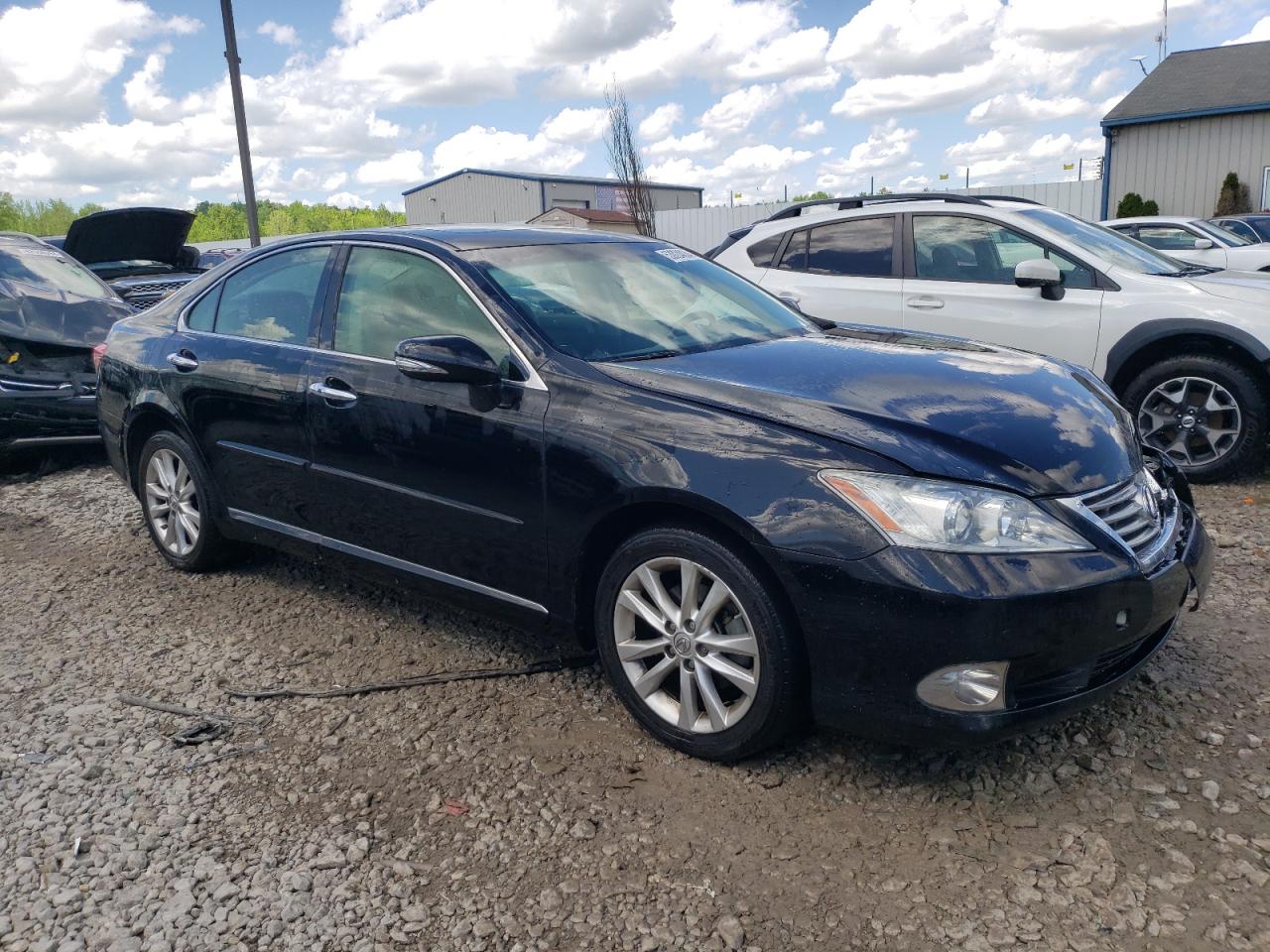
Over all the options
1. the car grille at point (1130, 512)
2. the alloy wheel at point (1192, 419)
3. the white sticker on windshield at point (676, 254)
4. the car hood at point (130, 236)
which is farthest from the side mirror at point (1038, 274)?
the car hood at point (130, 236)

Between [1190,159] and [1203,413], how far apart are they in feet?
79.7

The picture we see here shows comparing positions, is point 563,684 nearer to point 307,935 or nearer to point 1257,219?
point 307,935

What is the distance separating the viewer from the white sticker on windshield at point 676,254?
446cm

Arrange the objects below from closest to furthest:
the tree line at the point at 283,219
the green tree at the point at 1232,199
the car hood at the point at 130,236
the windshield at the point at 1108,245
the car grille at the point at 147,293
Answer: the windshield at the point at 1108,245 < the car grille at the point at 147,293 < the car hood at the point at 130,236 < the green tree at the point at 1232,199 < the tree line at the point at 283,219

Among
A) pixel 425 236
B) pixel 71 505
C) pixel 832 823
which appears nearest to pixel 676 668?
pixel 832 823

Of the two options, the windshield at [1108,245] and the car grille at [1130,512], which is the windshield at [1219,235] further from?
the car grille at [1130,512]

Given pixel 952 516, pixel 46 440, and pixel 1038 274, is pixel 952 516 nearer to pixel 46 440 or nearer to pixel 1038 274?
pixel 1038 274

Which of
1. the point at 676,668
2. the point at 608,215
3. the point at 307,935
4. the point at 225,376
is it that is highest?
the point at 608,215

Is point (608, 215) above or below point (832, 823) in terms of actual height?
above

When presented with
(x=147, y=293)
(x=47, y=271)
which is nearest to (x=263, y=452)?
(x=47, y=271)

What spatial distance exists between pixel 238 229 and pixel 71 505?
9745cm

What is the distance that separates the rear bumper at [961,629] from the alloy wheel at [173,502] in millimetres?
3301

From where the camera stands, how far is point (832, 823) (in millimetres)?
2826

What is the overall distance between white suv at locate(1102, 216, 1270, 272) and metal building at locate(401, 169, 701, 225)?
123 ft
